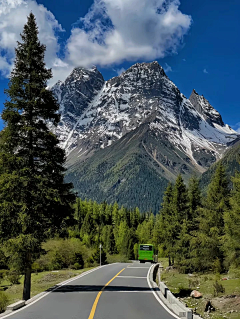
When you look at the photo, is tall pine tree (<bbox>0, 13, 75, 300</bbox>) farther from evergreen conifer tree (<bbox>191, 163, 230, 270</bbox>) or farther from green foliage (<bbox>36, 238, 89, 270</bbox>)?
green foliage (<bbox>36, 238, 89, 270</bbox>)

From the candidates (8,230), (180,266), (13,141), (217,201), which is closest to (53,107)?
(13,141)

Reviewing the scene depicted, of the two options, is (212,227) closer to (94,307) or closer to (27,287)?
(27,287)

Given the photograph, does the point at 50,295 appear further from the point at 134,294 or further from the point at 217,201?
the point at 217,201

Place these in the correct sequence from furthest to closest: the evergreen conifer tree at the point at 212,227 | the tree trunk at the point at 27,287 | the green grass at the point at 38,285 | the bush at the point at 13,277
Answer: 1. the evergreen conifer tree at the point at 212,227
2. the green grass at the point at 38,285
3. the bush at the point at 13,277
4. the tree trunk at the point at 27,287

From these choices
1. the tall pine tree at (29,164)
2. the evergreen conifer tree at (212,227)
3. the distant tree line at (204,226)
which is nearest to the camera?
the tall pine tree at (29,164)

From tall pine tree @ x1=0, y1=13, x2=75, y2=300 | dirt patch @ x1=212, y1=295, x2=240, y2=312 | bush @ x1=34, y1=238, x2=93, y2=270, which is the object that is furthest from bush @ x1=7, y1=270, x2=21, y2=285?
dirt patch @ x1=212, y1=295, x2=240, y2=312

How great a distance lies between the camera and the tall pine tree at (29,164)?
58.7ft

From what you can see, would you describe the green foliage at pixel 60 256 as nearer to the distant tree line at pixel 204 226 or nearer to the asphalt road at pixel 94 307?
the distant tree line at pixel 204 226

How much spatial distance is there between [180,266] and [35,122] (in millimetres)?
26902

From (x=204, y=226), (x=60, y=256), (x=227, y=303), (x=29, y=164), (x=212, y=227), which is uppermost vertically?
(x=29, y=164)

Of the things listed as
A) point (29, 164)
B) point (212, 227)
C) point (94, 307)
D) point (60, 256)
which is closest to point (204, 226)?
point (212, 227)

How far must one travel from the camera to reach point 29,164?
770 inches

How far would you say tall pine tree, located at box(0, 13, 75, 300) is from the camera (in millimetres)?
17891

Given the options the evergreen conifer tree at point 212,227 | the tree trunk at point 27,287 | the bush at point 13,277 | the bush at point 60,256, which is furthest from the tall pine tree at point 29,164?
the bush at point 60,256
